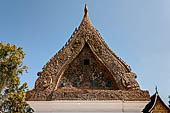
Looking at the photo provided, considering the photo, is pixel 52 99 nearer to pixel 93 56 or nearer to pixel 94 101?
pixel 94 101

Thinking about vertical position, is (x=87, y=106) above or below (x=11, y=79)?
below

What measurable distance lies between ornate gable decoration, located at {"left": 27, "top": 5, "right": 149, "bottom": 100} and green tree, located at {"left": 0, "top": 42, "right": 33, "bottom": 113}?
9.15 meters

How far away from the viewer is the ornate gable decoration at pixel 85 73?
317 centimetres

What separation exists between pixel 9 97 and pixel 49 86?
32.4ft

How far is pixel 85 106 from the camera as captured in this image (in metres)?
3.24

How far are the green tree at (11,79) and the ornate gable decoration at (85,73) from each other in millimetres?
9151

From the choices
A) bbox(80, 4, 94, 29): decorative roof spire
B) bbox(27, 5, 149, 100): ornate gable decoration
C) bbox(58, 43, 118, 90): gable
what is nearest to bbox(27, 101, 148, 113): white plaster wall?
bbox(27, 5, 149, 100): ornate gable decoration

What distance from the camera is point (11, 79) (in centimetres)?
1220

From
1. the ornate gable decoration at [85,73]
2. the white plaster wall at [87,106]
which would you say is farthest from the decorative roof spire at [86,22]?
the white plaster wall at [87,106]

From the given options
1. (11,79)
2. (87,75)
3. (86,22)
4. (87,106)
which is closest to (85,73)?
(87,75)

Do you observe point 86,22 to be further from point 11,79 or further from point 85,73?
point 11,79

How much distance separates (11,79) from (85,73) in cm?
1001

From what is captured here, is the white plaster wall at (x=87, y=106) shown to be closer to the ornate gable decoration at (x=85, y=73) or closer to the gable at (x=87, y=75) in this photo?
the ornate gable decoration at (x=85, y=73)

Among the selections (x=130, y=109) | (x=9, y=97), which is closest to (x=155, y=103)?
(x=9, y=97)
